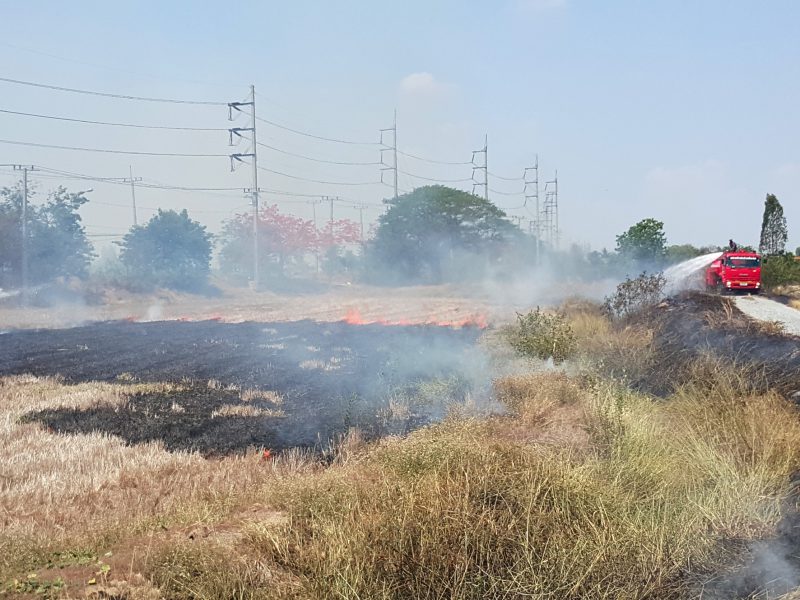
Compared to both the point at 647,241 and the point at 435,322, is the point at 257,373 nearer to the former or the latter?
the point at 435,322

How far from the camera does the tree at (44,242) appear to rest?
36594 millimetres

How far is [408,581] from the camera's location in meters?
3.74

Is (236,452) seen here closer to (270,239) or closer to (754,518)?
(754,518)

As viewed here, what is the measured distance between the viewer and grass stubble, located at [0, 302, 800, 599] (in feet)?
12.6

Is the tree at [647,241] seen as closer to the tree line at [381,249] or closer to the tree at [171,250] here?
the tree line at [381,249]

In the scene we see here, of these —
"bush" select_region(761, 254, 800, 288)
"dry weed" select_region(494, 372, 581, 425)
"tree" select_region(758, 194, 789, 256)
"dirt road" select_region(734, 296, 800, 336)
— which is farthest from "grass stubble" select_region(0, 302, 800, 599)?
"tree" select_region(758, 194, 789, 256)

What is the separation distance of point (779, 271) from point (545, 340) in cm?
2222

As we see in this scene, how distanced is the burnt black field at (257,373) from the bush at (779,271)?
16.9 metres

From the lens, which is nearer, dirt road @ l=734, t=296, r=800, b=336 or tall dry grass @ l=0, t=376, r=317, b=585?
tall dry grass @ l=0, t=376, r=317, b=585

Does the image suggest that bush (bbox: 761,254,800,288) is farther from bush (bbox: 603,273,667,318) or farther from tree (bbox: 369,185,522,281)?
tree (bbox: 369,185,522,281)

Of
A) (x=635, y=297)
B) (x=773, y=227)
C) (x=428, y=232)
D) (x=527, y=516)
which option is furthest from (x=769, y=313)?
(x=428, y=232)

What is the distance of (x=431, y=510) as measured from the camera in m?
4.04

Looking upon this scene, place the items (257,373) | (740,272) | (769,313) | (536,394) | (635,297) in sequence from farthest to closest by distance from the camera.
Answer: (740,272) → (635,297) → (769,313) → (257,373) → (536,394)

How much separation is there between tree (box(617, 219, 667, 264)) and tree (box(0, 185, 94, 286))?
3929cm
